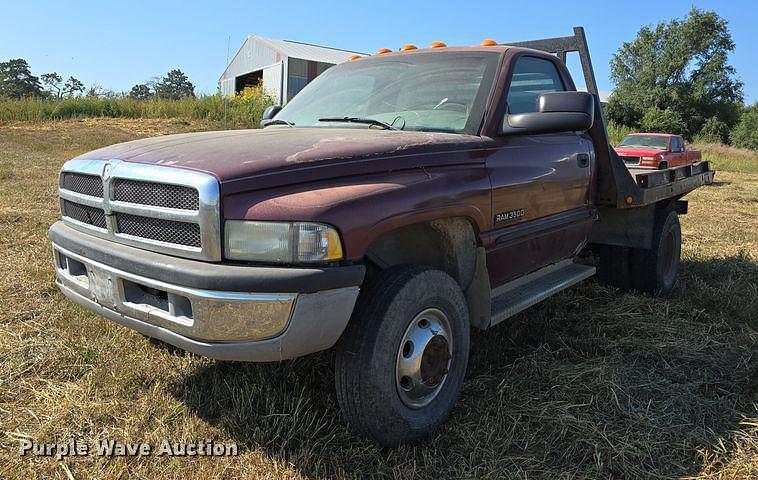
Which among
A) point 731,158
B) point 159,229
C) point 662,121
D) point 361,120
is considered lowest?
point 731,158

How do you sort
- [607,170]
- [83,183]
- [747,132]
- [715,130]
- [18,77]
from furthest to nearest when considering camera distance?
[18,77] < [715,130] < [747,132] < [607,170] < [83,183]

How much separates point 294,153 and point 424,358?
104 cm

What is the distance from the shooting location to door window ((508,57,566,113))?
3307 mm

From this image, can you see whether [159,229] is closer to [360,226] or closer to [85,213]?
[85,213]

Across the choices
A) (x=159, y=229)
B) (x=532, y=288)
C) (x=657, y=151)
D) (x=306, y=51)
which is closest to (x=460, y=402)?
(x=532, y=288)

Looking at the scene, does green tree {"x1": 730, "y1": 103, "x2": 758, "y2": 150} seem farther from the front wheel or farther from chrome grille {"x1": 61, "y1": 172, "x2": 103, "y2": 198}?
chrome grille {"x1": 61, "y1": 172, "x2": 103, "y2": 198}

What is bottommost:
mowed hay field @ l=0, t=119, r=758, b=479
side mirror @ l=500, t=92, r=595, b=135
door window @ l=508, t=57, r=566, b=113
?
mowed hay field @ l=0, t=119, r=758, b=479

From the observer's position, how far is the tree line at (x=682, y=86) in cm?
4106

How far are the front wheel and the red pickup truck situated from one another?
13.6 metres

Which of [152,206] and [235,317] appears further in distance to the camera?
[152,206]

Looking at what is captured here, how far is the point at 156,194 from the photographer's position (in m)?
2.20

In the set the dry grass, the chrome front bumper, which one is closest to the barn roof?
the dry grass

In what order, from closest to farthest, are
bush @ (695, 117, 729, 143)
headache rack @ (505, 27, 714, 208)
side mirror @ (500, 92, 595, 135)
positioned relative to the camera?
side mirror @ (500, 92, 595, 135), headache rack @ (505, 27, 714, 208), bush @ (695, 117, 729, 143)

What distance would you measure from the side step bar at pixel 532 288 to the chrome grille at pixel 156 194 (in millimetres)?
1620
